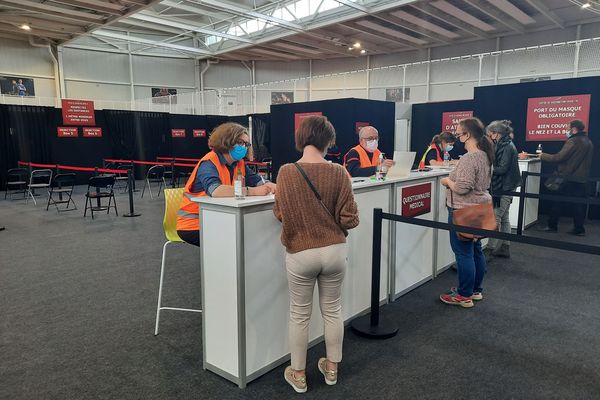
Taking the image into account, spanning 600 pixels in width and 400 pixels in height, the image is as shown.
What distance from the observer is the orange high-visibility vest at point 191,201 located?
2381 millimetres

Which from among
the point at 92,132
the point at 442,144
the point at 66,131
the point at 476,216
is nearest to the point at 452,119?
the point at 442,144

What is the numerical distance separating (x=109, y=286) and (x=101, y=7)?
8624mm

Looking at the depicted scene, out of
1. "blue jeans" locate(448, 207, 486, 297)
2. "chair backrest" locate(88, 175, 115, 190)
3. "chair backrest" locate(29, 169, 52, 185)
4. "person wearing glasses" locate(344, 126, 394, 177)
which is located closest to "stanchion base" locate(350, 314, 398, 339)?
"blue jeans" locate(448, 207, 486, 297)

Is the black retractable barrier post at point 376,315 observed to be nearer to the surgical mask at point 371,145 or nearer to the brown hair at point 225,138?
the brown hair at point 225,138

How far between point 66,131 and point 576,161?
12143 millimetres

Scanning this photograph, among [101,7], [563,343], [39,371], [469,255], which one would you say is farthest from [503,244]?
[101,7]

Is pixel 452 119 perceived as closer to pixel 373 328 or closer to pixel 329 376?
pixel 373 328

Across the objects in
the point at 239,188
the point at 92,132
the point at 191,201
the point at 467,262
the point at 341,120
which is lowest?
the point at 467,262

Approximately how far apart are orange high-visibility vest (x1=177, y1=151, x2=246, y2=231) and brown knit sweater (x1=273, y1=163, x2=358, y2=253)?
2.08 ft

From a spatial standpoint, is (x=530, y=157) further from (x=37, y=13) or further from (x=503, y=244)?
(x=37, y=13)

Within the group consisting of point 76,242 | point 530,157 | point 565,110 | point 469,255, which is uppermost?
point 565,110

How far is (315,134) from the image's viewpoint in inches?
73.7

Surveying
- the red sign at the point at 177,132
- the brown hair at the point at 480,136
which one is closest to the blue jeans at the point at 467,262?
the brown hair at the point at 480,136

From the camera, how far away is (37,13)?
10.3m
